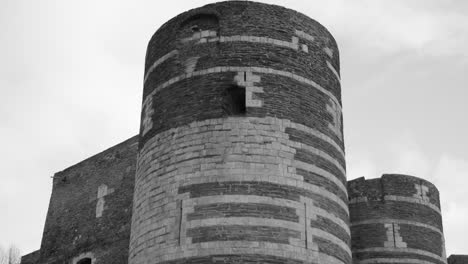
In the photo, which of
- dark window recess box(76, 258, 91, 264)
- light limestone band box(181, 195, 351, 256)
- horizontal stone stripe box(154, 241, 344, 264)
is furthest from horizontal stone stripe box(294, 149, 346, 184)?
dark window recess box(76, 258, 91, 264)

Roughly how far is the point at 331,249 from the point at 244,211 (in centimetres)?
200

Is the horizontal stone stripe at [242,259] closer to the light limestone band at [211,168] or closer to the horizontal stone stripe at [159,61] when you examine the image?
the light limestone band at [211,168]

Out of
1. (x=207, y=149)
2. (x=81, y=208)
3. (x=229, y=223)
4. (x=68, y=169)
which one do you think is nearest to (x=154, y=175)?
(x=207, y=149)

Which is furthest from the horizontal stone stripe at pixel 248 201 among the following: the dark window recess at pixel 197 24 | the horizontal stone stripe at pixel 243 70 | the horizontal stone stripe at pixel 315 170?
the dark window recess at pixel 197 24

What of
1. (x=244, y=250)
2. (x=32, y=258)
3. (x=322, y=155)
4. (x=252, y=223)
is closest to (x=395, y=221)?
(x=322, y=155)

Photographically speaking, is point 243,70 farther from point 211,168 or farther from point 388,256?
point 388,256

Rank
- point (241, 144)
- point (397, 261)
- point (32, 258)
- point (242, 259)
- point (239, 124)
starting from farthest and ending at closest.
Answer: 1. point (32, 258)
2. point (397, 261)
3. point (239, 124)
4. point (241, 144)
5. point (242, 259)

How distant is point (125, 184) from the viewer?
22391 millimetres

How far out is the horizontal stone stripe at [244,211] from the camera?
13070 millimetres

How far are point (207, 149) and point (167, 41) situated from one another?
10.9 ft

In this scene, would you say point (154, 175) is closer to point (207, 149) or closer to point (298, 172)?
point (207, 149)

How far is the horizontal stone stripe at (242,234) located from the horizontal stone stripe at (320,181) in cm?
126

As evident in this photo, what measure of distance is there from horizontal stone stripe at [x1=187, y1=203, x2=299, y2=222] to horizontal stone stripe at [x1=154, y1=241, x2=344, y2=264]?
1.75 feet

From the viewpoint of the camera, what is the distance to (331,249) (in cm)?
1366
